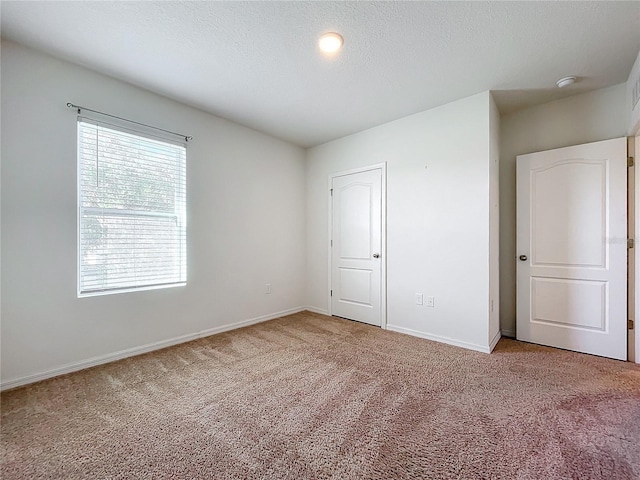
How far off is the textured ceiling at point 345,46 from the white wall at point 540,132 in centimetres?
15

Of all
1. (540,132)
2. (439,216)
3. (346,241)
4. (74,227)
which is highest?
(540,132)

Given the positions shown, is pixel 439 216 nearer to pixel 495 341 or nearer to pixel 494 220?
pixel 494 220

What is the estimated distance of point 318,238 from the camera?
422 cm

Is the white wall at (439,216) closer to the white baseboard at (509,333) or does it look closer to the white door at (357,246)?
the white door at (357,246)

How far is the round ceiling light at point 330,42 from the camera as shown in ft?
6.35

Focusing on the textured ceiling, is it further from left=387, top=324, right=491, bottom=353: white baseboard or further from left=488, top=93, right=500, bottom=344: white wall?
left=387, top=324, right=491, bottom=353: white baseboard

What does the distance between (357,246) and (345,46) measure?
230 cm

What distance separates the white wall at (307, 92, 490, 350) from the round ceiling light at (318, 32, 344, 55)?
149 cm

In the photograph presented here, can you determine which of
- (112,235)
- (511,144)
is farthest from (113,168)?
(511,144)

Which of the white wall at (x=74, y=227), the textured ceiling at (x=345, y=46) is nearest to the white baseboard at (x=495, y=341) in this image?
the textured ceiling at (x=345, y=46)

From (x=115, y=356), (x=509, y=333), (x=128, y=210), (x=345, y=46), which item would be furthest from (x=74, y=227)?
Answer: (x=509, y=333)

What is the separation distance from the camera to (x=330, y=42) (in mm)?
Answer: 1993

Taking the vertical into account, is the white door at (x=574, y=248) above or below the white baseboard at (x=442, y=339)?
above

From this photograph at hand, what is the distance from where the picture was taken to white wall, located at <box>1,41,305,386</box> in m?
2.04
